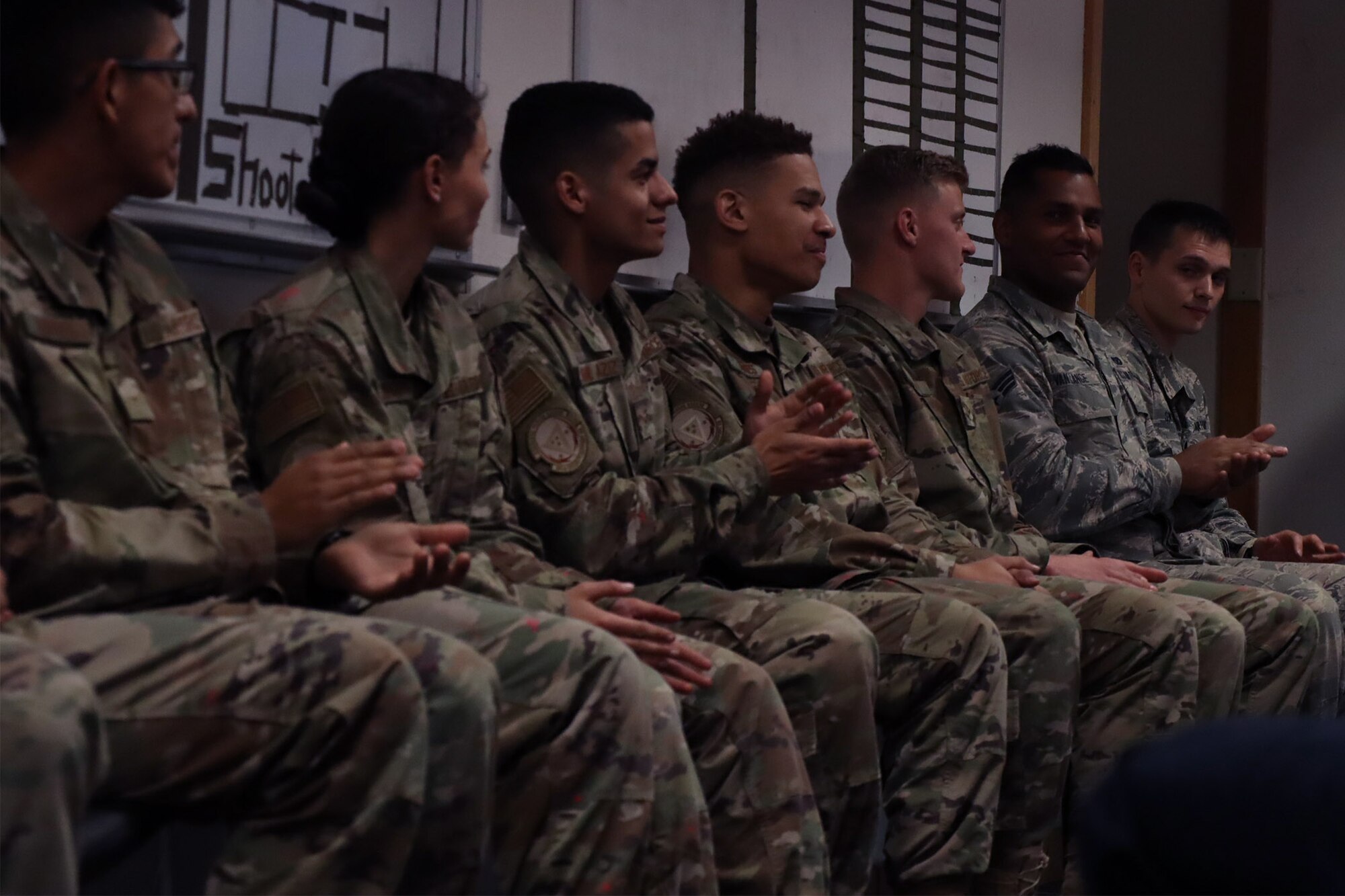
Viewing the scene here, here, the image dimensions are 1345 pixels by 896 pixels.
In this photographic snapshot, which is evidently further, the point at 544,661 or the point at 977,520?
the point at 977,520

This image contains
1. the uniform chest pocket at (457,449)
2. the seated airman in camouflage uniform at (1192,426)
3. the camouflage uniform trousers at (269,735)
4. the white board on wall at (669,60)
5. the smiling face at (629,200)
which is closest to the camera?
the camouflage uniform trousers at (269,735)

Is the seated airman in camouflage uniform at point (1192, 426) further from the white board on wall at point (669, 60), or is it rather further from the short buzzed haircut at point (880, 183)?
the white board on wall at point (669, 60)

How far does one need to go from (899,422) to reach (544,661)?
1424 millimetres

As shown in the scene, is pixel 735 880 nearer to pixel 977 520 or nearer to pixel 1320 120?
→ pixel 977 520

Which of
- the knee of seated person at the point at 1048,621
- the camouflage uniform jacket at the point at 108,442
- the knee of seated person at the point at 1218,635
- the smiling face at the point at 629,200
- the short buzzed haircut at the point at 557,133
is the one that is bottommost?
the knee of seated person at the point at 1218,635

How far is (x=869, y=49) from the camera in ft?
12.4

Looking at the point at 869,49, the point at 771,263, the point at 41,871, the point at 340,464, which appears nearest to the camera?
the point at 41,871

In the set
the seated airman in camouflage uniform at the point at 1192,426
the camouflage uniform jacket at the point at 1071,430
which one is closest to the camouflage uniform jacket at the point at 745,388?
the camouflage uniform jacket at the point at 1071,430

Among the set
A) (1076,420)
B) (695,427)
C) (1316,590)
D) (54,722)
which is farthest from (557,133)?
(1316,590)

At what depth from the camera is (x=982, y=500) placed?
121 inches

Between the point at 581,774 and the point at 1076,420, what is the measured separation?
6.45 feet

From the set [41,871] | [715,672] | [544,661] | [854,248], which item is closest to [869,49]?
[854,248]

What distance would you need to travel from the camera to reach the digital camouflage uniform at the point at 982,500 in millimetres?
2865

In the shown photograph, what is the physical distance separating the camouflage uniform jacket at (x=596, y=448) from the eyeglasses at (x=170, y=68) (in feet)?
2.09
